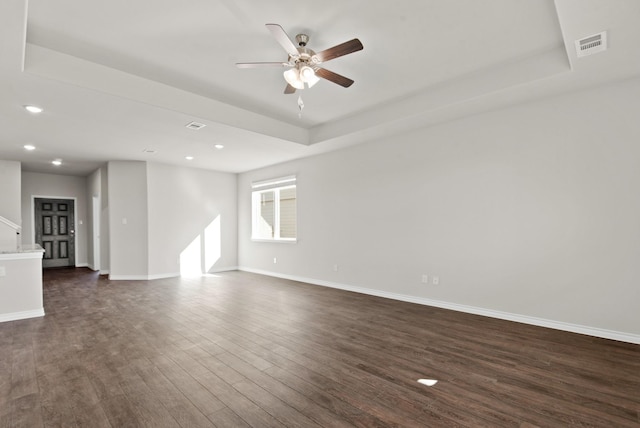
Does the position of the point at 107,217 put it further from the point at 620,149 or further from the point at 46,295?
the point at 620,149

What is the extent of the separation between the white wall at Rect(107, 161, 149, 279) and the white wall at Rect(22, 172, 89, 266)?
3.09 meters

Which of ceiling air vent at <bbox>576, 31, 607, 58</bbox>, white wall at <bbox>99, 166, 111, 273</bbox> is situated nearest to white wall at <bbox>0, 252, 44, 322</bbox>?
white wall at <bbox>99, 166, 111, 273</bbox>

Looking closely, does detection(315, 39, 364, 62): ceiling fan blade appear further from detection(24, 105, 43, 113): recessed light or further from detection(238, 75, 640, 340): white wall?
detection(24, 105, 43, 113): recessed light

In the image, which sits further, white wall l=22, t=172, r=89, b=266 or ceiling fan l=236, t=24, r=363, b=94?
white wall l=22, t=172, r=89, b=266

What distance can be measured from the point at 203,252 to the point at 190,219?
33.4 inches

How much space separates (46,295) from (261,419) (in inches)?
213

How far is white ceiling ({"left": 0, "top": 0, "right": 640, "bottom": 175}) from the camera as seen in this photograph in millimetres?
2406

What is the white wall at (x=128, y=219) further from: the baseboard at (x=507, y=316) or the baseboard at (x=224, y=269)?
the baseboard at (x=507, y=316)

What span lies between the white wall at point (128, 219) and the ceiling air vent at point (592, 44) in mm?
7146

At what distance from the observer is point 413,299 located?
4613mm

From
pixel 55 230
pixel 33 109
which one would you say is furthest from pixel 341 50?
pixel 55 230

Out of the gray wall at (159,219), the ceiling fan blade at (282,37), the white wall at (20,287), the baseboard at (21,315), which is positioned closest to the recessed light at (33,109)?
the white wall at (20,287)

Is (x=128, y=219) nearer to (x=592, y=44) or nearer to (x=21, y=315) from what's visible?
(x=21, y=315)

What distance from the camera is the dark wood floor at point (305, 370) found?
6.34ft
